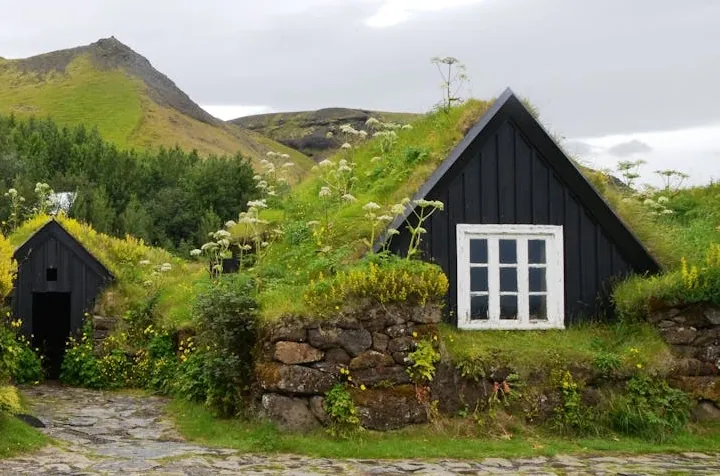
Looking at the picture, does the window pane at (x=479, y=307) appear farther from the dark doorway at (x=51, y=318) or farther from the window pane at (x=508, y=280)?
the dark doorway at (x=51, y=318)

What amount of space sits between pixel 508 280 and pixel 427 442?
3.39 meters

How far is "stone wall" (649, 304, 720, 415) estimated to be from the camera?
12.1 m

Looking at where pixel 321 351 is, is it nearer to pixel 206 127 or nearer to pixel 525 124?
pixel 525 124

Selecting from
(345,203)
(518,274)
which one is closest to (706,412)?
(518,274)

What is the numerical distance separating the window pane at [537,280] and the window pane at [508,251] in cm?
36

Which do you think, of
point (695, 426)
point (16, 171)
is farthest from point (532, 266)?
point (16, 171)

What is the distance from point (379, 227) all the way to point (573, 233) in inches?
128

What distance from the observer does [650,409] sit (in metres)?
11.8

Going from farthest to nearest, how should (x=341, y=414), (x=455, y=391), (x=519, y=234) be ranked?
(x=519, y=234)
(x=455, y=391)
(x=341, y=414)

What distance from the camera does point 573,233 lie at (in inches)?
535

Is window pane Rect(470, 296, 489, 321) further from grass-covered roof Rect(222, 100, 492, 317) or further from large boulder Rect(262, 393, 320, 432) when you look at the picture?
large boulder Rect(262, 393, 320, 432)

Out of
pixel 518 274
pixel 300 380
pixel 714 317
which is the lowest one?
pixel 300 380

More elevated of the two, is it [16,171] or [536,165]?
[16,171]

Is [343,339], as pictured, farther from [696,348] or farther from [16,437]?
[696,348]
